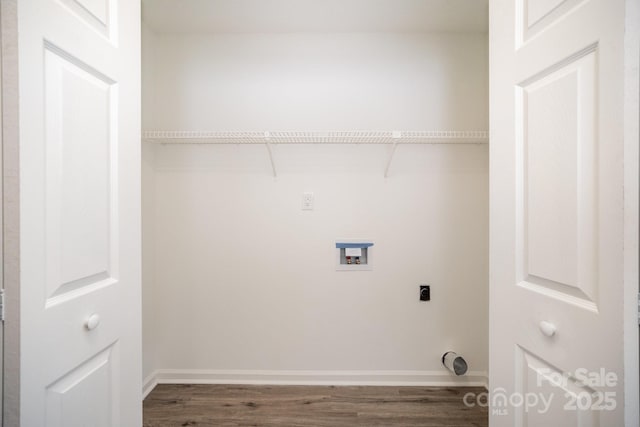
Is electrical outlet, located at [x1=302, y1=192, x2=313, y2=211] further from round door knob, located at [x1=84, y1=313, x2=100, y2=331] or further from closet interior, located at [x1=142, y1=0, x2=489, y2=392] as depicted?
round door knob, located at [x1=84, y1=313, x2=100, y2=331]

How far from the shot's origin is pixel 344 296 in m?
1.95

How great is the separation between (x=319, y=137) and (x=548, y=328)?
1405 millimetres

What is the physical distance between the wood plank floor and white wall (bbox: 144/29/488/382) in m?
0.12

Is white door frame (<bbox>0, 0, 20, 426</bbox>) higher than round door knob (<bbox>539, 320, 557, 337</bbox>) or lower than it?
higher

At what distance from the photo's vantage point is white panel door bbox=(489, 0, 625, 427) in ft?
1.93

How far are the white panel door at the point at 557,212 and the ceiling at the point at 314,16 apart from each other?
3.14 feet

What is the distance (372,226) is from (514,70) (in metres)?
1.25

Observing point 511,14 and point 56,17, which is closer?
point 56,17

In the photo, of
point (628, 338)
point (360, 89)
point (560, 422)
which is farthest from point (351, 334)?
point (360, 89)

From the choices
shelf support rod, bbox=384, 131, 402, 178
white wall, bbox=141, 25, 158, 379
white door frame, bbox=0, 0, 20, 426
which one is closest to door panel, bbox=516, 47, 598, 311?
shelf support rod, bbox=384, 131, 402, 178

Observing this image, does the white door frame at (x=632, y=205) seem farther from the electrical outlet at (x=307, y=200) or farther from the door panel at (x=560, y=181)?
the electrical outlet at (x=307, y=200)

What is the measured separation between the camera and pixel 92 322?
0.75 meters

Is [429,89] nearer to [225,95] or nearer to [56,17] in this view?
[225,95]

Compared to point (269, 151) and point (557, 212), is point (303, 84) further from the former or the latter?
point (557, 212)
